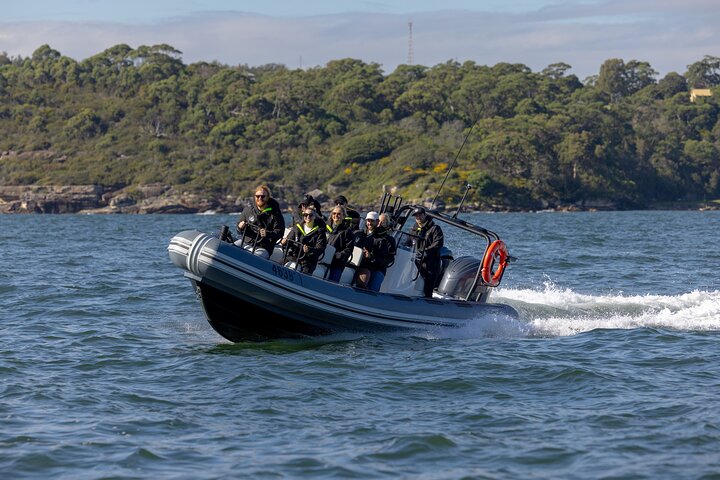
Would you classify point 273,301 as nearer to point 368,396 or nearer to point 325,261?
point 325,261

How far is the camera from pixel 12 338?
13.4 meters

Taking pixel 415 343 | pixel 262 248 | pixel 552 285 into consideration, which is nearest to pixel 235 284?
pixel 262 248

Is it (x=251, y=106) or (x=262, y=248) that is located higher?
(x=251, y=106)

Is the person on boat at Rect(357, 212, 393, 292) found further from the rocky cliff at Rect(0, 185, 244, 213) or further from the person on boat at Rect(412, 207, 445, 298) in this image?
the rocky cliff at Rect(0, 185, 244, 213)

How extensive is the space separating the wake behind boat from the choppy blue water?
0.23 m

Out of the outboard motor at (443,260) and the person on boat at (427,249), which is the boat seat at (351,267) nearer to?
the person on boat at (427,249)

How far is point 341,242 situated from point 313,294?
2.97 ft

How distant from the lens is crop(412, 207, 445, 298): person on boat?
14.1 m

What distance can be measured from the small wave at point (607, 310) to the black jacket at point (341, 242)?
111 inches

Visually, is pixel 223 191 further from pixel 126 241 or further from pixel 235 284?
pixel 235 284

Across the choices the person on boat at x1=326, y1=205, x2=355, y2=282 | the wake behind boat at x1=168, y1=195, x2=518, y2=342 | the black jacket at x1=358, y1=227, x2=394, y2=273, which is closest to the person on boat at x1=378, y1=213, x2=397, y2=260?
the black jacket at x1=358, y1=227, x2=394, y2=273

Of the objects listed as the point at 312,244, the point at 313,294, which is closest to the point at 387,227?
the point at 312,244

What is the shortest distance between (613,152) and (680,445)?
96320mm

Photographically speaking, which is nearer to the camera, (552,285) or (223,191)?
(552,285)
